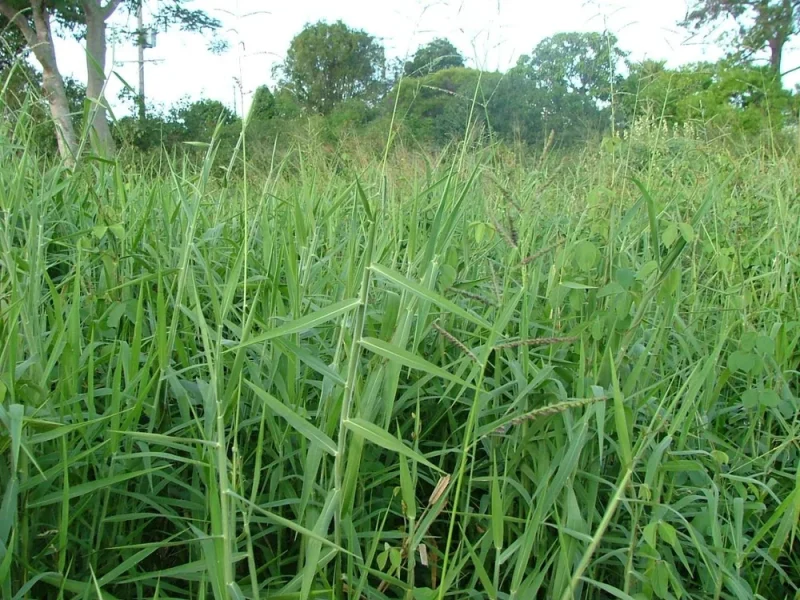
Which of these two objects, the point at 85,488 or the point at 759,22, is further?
the point at 759,22

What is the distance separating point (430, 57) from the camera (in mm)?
1616

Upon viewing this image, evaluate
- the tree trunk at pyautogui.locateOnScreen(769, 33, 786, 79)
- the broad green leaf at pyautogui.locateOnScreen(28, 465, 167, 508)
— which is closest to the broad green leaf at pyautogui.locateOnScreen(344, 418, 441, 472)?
the broad green leaf at pyautogui.locateOnScreen(28, 465, 167, 508)

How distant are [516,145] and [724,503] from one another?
2.56 metres

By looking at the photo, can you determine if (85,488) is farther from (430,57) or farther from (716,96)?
(716,96)

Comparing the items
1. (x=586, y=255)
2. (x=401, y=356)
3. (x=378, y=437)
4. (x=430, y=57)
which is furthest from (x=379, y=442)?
(x=430, y=57)

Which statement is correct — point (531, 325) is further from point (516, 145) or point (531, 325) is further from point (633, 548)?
point (516, 145)

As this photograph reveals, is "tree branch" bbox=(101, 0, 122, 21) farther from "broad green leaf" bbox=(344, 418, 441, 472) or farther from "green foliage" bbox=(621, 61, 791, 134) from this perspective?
"broad green leaf" bbox=(344, 418, 441, 472)

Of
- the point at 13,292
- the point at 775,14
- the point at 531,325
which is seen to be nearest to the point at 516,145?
the point at 531,325

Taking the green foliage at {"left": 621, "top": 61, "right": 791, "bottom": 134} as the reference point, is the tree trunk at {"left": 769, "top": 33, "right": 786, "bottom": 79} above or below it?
above

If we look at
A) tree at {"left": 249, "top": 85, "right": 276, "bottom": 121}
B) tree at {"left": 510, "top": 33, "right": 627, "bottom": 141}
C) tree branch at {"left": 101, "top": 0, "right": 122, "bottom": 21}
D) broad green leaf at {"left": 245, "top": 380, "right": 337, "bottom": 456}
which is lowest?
broad green leaf at {"left": 245, "top": 380, "right": 337, "bottom": 456}

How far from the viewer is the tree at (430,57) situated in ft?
4.96

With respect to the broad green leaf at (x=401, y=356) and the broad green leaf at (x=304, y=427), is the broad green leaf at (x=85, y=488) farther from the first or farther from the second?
the broad green leaf at (x=401, y=356)

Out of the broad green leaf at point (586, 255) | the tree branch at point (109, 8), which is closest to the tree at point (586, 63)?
the broad green leaf at point (586, 255)

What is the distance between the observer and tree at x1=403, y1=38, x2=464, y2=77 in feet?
4.96
